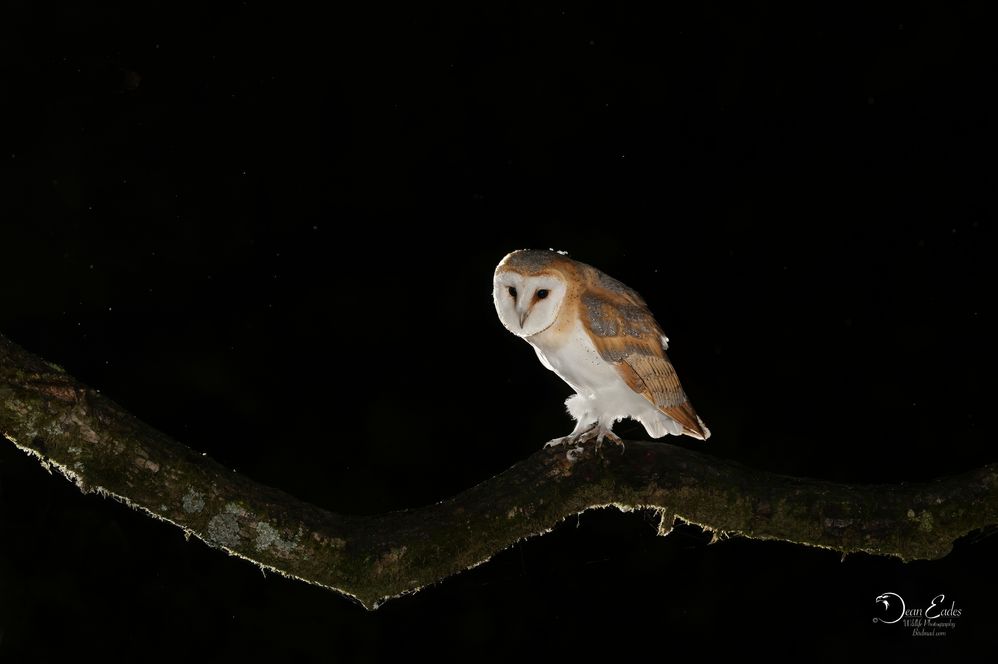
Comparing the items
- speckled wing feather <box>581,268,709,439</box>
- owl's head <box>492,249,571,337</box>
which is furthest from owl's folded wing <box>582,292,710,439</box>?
owl's head <box>492,249,571,337</box>

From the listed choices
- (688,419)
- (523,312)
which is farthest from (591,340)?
(688,419)

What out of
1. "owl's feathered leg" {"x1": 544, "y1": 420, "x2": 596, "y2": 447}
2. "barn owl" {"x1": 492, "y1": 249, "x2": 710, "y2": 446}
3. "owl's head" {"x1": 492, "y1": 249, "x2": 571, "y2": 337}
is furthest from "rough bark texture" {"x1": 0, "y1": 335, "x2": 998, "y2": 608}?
"owl's head" {"x1": 492, "y1": 249, "x2": 571, "y2": 337}

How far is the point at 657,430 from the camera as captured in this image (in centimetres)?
271

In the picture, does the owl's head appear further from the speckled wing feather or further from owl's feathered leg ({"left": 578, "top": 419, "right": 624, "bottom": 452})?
owl's feathered leg ({"left": 578, "top": 419, "right": 624, "bottom": 452})

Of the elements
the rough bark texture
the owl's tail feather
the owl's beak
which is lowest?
the rough bark texture

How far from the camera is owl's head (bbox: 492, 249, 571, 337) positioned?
2477 mm

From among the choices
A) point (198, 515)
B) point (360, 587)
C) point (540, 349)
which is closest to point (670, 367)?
point (540, 349)

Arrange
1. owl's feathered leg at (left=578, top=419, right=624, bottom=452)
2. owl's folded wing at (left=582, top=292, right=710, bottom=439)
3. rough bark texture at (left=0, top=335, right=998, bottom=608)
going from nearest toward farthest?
rough bark texture at (left=0, top=335, right=998, bottom=608), owl's feathered leg at (left=578, top=419, right=624, bottom=452), owl's folded wing at (left=582, top=292, right=710, bottom=439)

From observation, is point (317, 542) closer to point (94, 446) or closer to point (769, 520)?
point (94, 446)

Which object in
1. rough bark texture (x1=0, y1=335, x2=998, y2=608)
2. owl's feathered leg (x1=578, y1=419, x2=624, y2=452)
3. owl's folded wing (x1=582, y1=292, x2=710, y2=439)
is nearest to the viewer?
rough bark texture (x1=0, y1=335, x2=998, y2=608)

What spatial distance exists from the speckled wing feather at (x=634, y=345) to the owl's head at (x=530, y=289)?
3.8 inches

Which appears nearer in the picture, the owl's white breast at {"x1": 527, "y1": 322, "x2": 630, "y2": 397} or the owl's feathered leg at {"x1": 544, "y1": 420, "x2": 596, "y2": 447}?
the owl's feathered leg at {"x1": 544, "y1": 420, "x2": 596, "y2": 447}

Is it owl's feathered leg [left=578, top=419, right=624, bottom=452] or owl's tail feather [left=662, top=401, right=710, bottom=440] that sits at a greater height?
owl's tail feather [left=662, top=401, right=710, bottom=440]

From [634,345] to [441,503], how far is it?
70 centimetres
